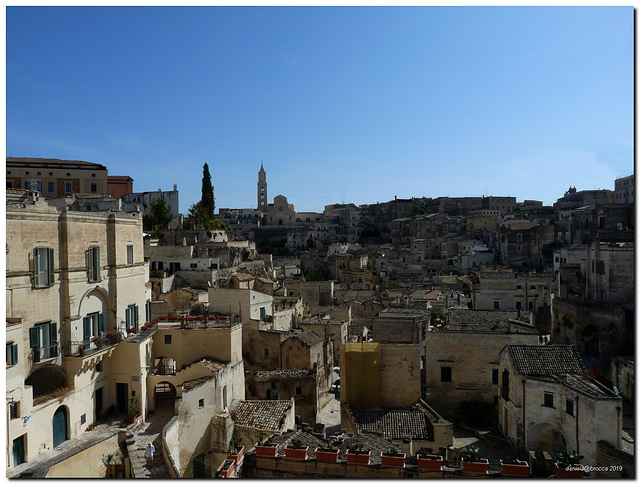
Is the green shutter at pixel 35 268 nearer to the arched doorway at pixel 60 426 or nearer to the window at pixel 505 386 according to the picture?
the arched doorway at pixel 60 426

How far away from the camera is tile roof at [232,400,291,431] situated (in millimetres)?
15898

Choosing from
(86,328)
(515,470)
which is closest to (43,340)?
(86,328)

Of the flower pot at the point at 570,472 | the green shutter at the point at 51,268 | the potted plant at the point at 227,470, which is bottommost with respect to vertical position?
the flower pot at the point at 570,472

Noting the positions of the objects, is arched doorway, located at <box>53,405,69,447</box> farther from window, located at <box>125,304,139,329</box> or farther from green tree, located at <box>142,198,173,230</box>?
green tree, located at <box>142,198,173,230</box>

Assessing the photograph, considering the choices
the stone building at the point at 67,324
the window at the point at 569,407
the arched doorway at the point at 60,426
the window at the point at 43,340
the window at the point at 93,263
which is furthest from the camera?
the window at the point at 93,263

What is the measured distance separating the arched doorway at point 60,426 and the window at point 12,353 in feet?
7.25

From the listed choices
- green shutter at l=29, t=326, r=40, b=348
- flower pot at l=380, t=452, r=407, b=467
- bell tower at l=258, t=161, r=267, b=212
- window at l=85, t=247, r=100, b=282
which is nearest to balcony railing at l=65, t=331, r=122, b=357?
green shutter at l=29, t=326, r=40, b=348

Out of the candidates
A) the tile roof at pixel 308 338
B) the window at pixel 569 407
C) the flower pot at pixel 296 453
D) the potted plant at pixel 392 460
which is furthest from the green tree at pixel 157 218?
the potted plant at pixel 392 460

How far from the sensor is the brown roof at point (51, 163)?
3105 cm

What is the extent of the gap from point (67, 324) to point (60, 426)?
2997mm

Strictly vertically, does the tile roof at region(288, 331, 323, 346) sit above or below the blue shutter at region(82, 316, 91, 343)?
below

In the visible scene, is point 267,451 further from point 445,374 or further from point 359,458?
point 445,374

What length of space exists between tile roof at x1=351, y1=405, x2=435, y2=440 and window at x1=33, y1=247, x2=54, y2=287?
1078cm

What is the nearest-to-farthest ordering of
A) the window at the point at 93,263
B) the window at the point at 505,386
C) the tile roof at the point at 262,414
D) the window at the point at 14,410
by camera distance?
1. the window at the point at 14,410
2. the tile roof at the point at 262,414
3. the window at the point at 93,263
4. the window at the point at 505,386
